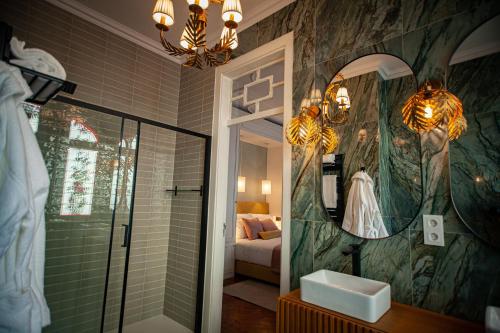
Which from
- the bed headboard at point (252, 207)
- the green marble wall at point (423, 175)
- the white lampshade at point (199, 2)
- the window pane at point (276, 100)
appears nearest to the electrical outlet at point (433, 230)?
the green marble wall at point (423, 175)

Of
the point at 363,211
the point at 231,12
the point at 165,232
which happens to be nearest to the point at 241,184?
the point at 165,232

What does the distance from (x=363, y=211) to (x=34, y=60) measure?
178 centimetres

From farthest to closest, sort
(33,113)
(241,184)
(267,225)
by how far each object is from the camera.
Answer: (241,184) → (267,225) → (33,113)

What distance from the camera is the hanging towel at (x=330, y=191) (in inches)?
67.5

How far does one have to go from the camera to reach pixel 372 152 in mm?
1582

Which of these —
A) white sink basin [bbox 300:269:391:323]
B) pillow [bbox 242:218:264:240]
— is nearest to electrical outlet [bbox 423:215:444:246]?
white sink basin [bbox 300:269:391:323]

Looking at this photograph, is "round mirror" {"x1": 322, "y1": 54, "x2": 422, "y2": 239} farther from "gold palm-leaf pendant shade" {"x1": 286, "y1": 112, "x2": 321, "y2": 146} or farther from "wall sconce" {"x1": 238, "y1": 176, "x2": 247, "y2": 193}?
"wall sconce" {"x1": 238, "y1": 176, "x2": 247, "y2": 193}

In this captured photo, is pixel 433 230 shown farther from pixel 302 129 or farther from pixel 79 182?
pixel 79 182

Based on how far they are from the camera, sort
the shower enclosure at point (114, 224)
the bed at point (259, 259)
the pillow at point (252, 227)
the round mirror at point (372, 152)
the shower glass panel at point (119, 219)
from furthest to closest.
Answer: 1. the pillow at point (252, 227)
2. the bed at point (259, 259)
3. the shower glass panel at point (119, 219)
4. the shower enclosure at point (114, 224)
5. the round mirror at point (372, 152)

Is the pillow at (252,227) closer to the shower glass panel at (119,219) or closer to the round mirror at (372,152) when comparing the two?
the shower glass panel at (119,219)

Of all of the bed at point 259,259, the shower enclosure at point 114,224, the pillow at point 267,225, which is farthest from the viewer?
the pillow at point 267,225

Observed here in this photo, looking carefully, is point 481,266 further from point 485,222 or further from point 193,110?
point 193,110

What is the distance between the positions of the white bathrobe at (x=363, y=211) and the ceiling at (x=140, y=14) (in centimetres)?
162

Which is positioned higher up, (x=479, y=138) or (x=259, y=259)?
(x=479, y=138)
